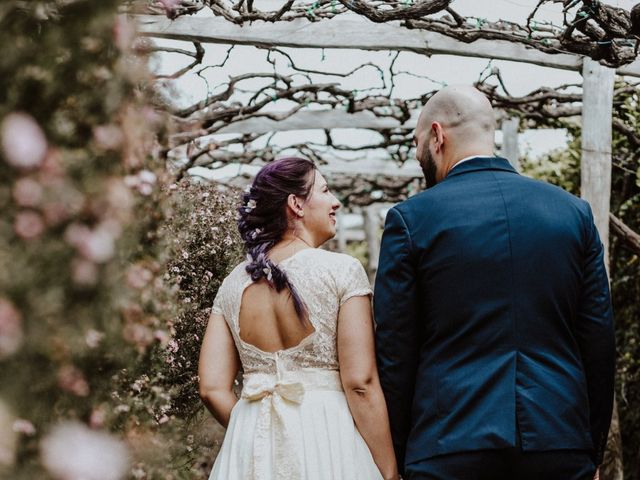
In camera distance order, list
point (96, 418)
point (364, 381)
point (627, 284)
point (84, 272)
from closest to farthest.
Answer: point (84, 272) < point (96, 418) < point (364, 381) < point (627, 284)

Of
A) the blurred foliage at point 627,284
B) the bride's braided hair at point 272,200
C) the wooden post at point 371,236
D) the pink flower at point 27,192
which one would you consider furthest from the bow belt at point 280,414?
the wooden post at point 371,236

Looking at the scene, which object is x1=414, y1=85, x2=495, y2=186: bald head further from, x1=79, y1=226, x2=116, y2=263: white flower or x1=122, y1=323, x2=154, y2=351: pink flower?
x1=79, y1=226, x2=116, y2=263: white flower

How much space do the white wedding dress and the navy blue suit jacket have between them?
0.19 metres

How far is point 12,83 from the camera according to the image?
108 cm

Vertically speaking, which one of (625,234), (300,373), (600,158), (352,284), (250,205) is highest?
(250,205)

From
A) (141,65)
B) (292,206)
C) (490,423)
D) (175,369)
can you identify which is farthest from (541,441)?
(175,369)

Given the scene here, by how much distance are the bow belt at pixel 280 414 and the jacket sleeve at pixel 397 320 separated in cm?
23

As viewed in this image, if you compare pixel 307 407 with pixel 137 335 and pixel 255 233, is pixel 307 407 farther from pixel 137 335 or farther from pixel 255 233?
pixel 137 335

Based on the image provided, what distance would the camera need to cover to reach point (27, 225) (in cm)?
105

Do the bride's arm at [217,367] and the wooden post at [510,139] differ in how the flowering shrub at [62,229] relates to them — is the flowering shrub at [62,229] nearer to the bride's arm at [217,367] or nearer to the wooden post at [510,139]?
the bride's arm at [217,367]

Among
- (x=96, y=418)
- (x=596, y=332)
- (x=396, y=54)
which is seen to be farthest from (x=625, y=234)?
(x=96, y=418)

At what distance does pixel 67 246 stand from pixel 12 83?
0.69 ft

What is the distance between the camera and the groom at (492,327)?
2162 mm

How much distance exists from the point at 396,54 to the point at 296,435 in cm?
360
